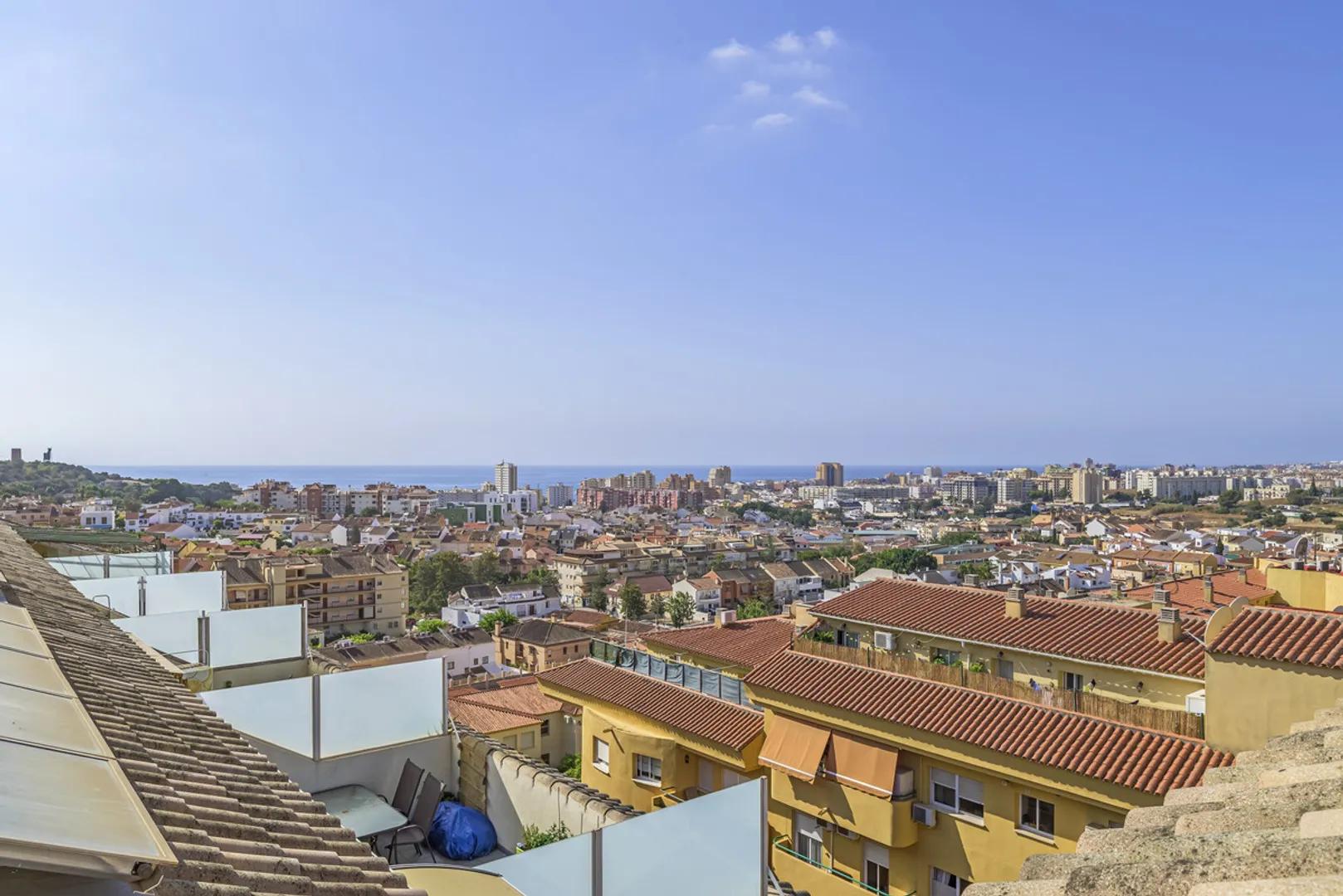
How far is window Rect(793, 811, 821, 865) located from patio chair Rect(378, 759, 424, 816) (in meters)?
6.75

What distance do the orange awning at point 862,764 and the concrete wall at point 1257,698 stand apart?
3.30 meters

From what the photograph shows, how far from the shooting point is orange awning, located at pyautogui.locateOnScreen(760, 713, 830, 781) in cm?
1020

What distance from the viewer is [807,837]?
10.5 m

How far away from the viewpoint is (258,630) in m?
6.63

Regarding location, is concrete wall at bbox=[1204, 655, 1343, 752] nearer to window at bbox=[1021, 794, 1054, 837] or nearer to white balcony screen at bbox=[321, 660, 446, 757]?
window at bbox=[1021, 794, 1054, 837]

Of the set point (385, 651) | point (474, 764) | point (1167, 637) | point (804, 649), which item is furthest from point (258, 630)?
point (385, 651)

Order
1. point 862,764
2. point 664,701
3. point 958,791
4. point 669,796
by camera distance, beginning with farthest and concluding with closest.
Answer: point 664,701 → point 669,796 → point 862,764 → point 958,791

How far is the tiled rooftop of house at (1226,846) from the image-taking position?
1.45 meters

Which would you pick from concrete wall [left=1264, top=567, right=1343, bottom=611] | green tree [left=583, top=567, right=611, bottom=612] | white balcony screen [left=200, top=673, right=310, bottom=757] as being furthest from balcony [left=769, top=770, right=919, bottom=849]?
green tree [left=583, top=567, right=611, bottom=612]

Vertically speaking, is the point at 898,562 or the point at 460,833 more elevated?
the point at 460,833

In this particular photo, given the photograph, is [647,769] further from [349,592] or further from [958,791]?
[349,592]

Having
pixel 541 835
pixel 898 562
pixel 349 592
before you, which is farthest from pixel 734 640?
pixel 898 562

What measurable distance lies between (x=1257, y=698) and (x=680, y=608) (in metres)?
44.6

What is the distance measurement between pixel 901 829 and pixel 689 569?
60340mm
